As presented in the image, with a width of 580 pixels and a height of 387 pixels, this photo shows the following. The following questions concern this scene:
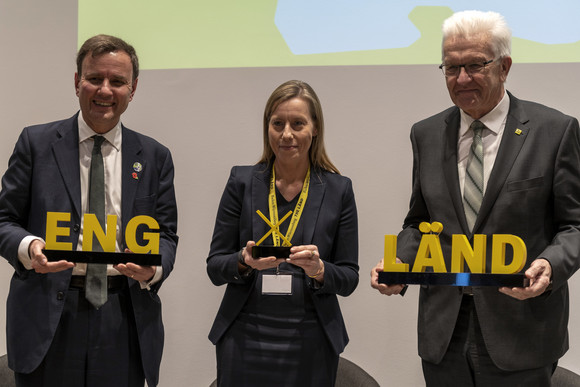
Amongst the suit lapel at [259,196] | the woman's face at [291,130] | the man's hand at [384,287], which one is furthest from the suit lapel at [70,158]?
the man's hand at [384,287]

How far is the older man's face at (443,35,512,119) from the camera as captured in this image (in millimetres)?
2416

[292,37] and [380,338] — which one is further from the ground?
[292,37]

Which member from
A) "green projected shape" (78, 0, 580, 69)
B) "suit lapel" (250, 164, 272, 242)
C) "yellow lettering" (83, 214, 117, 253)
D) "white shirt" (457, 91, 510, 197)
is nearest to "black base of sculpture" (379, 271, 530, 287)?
"white shirt" (457, 91, 510, 197)

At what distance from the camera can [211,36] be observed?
4035 mm

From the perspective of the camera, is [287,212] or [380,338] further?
[380,338]

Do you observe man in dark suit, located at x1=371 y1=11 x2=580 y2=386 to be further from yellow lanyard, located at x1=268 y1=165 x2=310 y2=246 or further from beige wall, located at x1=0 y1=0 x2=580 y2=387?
beige wall, located at x1=0 y1=0 x2=580 y2=387

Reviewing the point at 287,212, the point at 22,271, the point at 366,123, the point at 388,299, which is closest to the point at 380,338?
the point at 388,299

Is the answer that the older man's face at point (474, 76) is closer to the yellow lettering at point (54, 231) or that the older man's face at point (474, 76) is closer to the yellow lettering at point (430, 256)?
the yellow lettering at point (430, 256)

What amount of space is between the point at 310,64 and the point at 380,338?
5.52ft

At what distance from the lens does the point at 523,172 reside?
237cm

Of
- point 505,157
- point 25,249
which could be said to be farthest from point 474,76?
point 25,249

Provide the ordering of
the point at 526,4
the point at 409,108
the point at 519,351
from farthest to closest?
the point at 409,108
the point at 526,4
the point at 519,351

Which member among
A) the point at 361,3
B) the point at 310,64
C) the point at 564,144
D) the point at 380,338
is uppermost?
the point at 361,3

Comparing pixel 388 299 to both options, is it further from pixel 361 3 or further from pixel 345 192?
pixel 361 3
